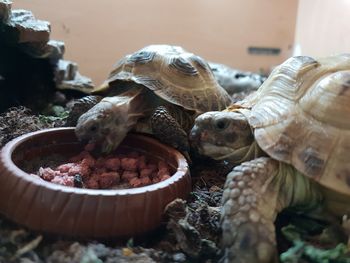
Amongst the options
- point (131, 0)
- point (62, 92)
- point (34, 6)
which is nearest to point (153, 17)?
point (131, 0)

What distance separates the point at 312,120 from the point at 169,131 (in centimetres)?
65

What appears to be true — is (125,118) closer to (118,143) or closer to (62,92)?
(118,143)

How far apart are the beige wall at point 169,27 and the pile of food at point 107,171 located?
156cm

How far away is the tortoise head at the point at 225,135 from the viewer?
5.59ft

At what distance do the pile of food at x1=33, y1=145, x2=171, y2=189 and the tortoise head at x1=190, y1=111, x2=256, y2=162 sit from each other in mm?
207

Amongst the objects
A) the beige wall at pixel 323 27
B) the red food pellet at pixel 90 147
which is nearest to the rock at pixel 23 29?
the red food pellet at pixel 90 147

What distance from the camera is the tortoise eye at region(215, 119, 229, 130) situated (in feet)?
5.59

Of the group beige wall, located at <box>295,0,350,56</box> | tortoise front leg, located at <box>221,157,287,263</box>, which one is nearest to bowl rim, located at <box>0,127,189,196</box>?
tortoise front leg, located at <box>221,157,287,263</box>

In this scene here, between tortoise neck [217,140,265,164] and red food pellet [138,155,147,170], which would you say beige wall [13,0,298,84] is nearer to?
red food pellet [138,155,147,170]

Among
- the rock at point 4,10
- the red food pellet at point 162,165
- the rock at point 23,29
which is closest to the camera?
the red food pellet at point 162,165

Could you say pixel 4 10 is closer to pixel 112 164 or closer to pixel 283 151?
pixel 112 164

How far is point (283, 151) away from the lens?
4.88ft

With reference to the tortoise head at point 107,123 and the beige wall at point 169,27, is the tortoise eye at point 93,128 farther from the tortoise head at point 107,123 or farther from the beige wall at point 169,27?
the beige wall at point 169,27

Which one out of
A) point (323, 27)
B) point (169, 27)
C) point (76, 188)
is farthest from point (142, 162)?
point (169, 27)
